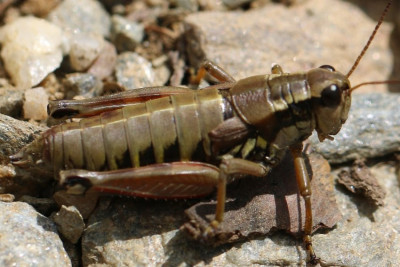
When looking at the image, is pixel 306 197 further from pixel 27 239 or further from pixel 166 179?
pixel 27 239

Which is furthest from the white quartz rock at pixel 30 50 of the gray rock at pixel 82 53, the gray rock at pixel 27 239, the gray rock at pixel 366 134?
the gray rock at pixel 366 134

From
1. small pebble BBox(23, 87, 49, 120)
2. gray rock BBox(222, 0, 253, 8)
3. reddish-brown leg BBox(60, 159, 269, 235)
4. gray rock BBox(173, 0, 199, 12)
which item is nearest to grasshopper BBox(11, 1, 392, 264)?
reddish-brown leg BBox(60, 159, 269, 235)

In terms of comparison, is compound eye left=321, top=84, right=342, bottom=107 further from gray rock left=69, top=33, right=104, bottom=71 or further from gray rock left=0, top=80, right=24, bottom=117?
gray rock left=0, top=80, right=24, bottom=117

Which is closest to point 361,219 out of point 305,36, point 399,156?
point 399,156

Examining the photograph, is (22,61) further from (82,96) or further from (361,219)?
(361,219)

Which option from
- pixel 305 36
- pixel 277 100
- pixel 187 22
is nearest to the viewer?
pixel 277 100

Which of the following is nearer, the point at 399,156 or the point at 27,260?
the point at 27,260
